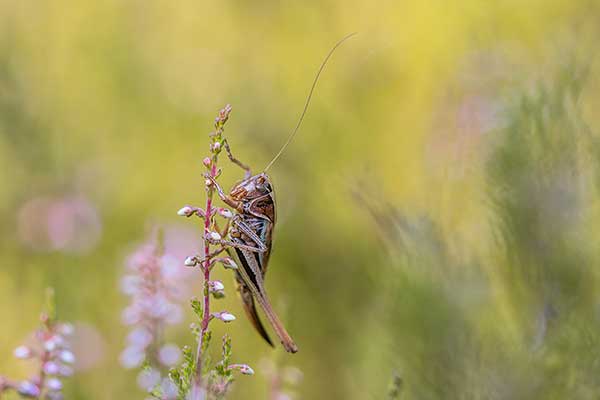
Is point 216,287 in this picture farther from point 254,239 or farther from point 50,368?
point 254,239

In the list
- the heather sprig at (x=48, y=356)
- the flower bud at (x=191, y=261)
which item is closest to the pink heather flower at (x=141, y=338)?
the heather sprig at (x=48, y=356)

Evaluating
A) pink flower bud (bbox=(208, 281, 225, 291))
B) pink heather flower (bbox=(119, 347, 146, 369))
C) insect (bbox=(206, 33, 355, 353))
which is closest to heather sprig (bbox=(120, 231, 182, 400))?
pink heather flower (bbox=(119, 347, 146, 369))

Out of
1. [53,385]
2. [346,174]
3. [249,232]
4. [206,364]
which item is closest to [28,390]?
[53,385]

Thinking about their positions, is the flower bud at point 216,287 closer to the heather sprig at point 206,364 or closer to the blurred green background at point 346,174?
the heather sprig at point 206,364

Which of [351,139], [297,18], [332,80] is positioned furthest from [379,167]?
[297,18]

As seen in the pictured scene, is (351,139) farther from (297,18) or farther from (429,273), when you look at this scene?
(429,273)
